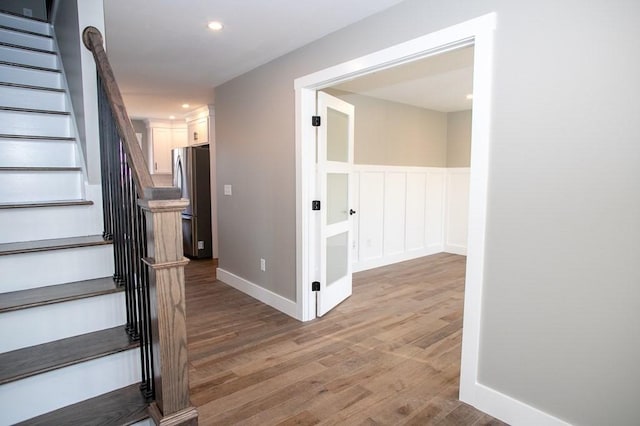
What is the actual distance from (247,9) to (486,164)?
1.79 m

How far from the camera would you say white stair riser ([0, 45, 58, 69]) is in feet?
8.93

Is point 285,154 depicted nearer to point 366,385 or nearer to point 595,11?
point 366,385

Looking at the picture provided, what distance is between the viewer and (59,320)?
1635mm

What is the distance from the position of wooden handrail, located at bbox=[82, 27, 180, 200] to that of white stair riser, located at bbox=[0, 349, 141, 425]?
2.63ft

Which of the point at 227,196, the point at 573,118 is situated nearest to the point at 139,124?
the point at 227,196

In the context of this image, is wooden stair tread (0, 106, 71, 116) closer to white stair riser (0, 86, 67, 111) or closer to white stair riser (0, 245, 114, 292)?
white stair riser (0, 86, 67, 111)

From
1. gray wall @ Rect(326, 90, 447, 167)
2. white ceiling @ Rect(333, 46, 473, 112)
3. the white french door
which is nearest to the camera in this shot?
the white french door

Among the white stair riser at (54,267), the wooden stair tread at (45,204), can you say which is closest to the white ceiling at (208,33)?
the wooden stair tread at (45,204)

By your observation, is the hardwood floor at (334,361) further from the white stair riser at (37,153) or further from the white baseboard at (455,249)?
the white baseboard at (455,249)

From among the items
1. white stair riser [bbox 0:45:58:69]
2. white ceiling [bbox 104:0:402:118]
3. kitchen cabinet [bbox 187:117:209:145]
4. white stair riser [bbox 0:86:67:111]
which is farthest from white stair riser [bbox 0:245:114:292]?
kitchen cabinet [bbox 187:117:209:145]

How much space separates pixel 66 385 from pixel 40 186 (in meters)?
1.32

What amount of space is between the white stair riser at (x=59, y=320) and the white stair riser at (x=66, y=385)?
262 mm

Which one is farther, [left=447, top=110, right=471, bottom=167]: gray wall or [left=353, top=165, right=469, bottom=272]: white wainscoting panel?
[left=447, top=110, right=471, bottom=167]: gray wall

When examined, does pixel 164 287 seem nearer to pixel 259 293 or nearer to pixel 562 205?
pixel 562 205
